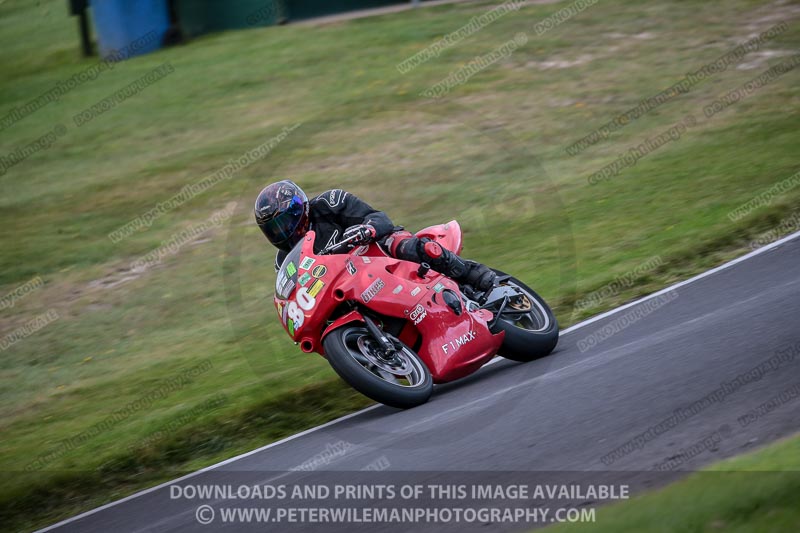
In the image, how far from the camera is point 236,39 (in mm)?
24062

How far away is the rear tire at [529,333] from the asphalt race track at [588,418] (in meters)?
0.12

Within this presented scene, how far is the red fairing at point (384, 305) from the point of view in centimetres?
689

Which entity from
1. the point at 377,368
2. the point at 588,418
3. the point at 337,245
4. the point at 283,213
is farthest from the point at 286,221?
the point at 588,418

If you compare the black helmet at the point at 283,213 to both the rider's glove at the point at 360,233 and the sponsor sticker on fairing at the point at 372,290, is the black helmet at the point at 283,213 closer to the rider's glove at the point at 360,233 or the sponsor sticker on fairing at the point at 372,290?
the rider's glove at the point at 360,233

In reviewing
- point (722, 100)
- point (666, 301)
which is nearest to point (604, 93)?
point (722, 100)

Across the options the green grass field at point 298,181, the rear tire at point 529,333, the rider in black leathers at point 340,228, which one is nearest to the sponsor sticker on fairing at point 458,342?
the rear tire at point 529,333

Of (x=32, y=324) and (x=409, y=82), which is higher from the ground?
(x=409, y=82)

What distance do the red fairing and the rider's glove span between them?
13 cm

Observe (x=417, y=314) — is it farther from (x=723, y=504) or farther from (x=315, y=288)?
(x=723, y=504)

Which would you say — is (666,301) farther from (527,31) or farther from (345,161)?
(527,31)

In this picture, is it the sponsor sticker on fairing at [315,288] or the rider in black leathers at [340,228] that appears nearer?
the sponsor sticker on fairing at [315,288]

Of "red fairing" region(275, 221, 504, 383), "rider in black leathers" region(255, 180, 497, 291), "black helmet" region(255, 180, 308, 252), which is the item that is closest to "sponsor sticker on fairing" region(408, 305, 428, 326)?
"red fairing" region(275, 221, 504, 383)

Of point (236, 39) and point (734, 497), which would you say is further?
point (236, 39)

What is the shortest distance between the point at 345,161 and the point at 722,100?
6247mm
